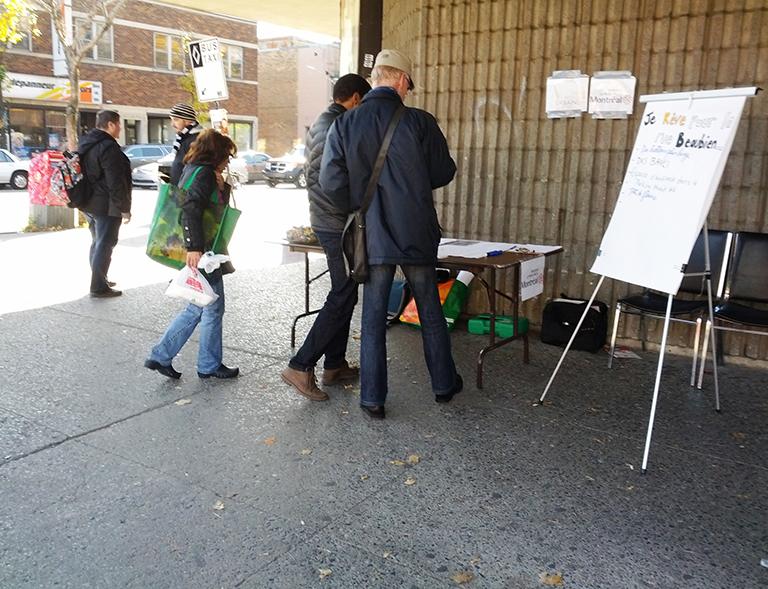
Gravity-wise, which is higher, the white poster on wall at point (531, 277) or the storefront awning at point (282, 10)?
the storefront awning at point (282, 10)

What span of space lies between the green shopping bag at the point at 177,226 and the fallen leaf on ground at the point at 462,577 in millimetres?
2789

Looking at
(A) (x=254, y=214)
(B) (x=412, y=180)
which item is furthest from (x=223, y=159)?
(A) (x=254, y=214)

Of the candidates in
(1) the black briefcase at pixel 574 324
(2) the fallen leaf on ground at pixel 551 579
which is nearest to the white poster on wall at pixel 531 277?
(1) the black briefcase at pixel 574 324

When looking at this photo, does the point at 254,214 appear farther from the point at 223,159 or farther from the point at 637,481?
the point at 637,481

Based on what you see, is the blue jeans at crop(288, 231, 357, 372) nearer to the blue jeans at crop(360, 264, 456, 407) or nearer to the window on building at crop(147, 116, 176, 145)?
the blue jeans at crop(360, 264, 456, 407)

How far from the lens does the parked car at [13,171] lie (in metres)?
23.5

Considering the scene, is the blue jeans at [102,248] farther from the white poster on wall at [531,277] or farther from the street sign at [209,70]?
the white poster on wall at [531,277]

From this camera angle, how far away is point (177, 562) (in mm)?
2896

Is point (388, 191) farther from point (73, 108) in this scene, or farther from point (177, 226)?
point (73, 108)

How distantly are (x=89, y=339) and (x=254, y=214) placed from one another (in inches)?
482

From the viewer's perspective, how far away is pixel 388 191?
418 cm

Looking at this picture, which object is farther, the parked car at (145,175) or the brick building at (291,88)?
the brick building at (291,88)

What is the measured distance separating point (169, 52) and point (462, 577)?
119 feet

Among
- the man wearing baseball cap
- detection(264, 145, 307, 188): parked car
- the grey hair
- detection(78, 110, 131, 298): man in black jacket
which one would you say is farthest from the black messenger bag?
detection(264, 145, 307, 188): parked car
